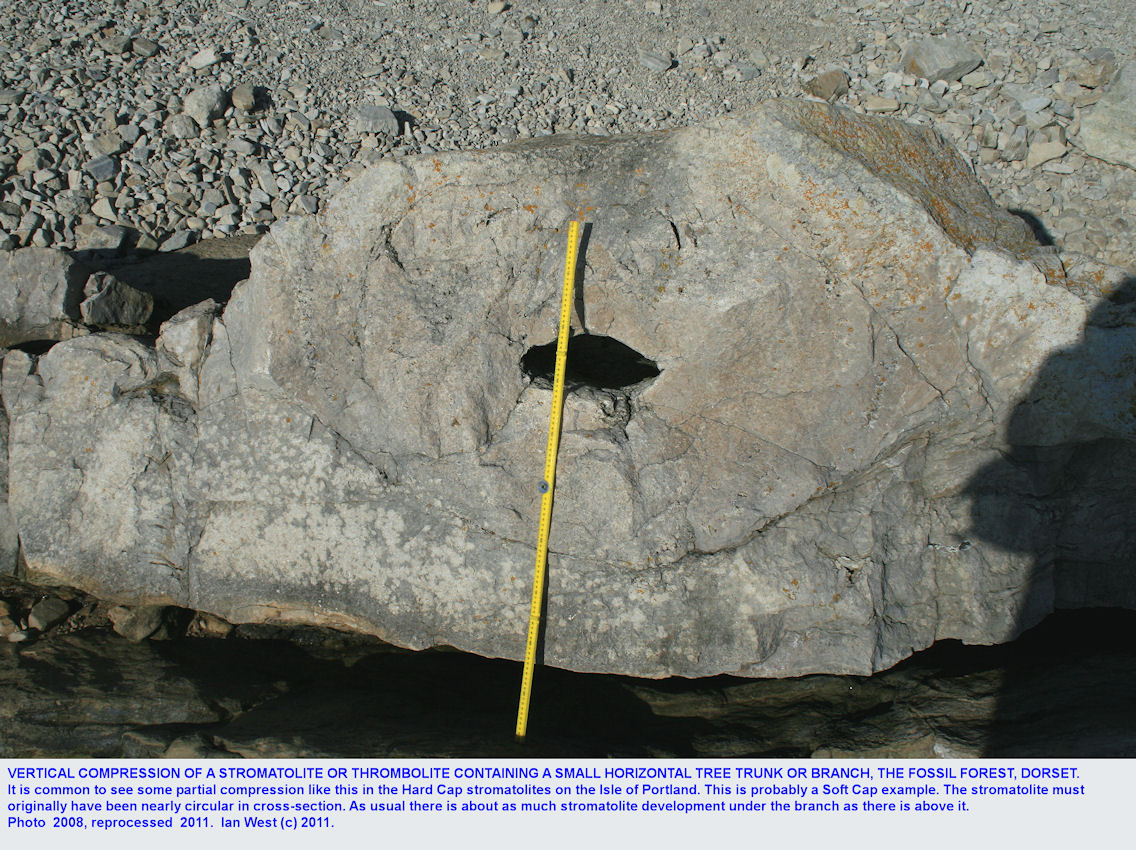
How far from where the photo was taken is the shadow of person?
8.99ft

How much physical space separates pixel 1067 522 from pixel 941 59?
4.76 m

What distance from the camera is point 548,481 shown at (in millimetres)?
2965

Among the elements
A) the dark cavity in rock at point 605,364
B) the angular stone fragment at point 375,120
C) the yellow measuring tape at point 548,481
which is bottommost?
the yellow measuring tape at point 548,481

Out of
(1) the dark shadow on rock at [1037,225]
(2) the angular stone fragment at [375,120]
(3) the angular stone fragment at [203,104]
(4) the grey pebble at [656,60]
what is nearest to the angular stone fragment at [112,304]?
(3) the angular stone fragment at [203,104]

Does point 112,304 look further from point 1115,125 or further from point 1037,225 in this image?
point 1115,125

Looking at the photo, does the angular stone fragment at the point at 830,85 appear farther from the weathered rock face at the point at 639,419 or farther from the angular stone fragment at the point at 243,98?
the angular stone fragment at the point at 243,98

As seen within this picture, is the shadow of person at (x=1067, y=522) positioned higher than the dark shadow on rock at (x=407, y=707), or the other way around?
the shadow of person at (x=1067, y=522)

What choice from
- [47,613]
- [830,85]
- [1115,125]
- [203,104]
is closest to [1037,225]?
[1115,125]

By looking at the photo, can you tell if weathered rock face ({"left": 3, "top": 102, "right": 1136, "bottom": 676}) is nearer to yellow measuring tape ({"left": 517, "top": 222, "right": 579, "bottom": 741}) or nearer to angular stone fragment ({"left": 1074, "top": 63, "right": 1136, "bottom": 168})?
yellow measuring tape ({"left": 517, "top": 222, "right": 579, "bottom": 741})

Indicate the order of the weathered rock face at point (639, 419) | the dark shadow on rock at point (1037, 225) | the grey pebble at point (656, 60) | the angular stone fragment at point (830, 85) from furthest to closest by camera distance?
the grey pebble at point (656, 60) < the angular stone fragment at point (830, 85) < the dark shadow on rock at point (1037, 225) < the weathered rock face at point (639, 419)

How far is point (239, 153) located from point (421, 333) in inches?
153

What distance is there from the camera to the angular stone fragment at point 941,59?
6453 millimetres

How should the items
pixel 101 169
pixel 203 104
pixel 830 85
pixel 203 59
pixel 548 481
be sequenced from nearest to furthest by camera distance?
pixel 548 481 < pixel 101 169 < pixel 203 104 < pixel 203 59 < pixel 830 85

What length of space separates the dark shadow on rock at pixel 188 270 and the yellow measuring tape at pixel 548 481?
3.06m
